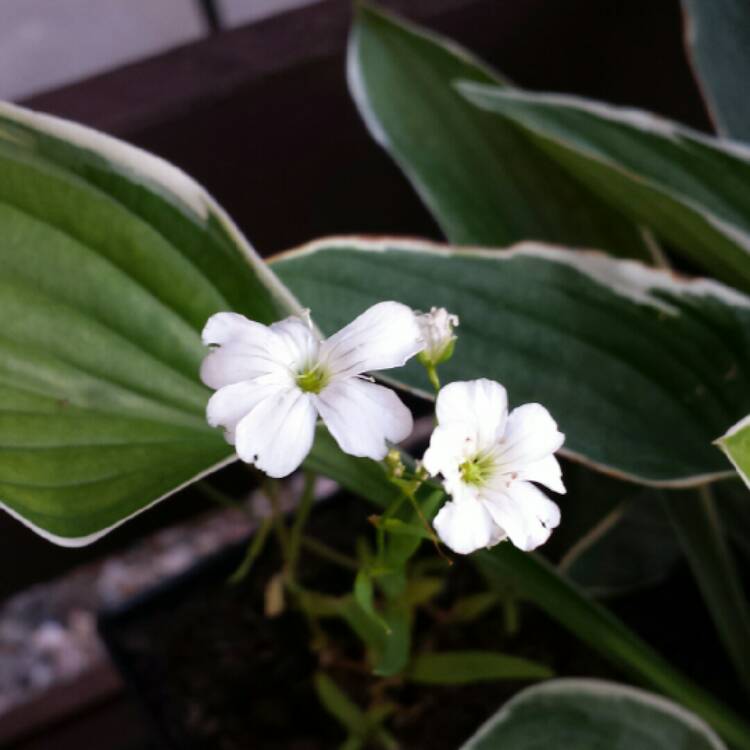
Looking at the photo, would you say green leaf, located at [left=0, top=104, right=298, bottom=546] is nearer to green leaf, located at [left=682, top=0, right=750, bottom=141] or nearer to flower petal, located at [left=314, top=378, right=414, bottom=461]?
flower petal, located at [left=314, top=378, right=414, bottom=461]

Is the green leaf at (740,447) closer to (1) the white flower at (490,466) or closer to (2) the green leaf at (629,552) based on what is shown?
(1) the white flower at (490,466)

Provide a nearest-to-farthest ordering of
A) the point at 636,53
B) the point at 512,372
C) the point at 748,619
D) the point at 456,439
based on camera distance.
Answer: the point at 456,439 < the point at 512,372 < the point at 748,619 < the point at 636,53

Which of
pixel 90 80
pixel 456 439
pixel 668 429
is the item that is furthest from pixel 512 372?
pixel 90 80

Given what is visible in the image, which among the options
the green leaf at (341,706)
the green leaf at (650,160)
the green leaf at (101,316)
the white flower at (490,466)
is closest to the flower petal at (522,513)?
the white flower at (490,466)

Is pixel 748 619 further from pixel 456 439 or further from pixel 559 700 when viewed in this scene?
pixel 456 439

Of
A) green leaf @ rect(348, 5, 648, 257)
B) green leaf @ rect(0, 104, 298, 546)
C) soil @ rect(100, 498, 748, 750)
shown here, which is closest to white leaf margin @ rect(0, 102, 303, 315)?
green leaf @ rect(0, 104, 298, 546)
